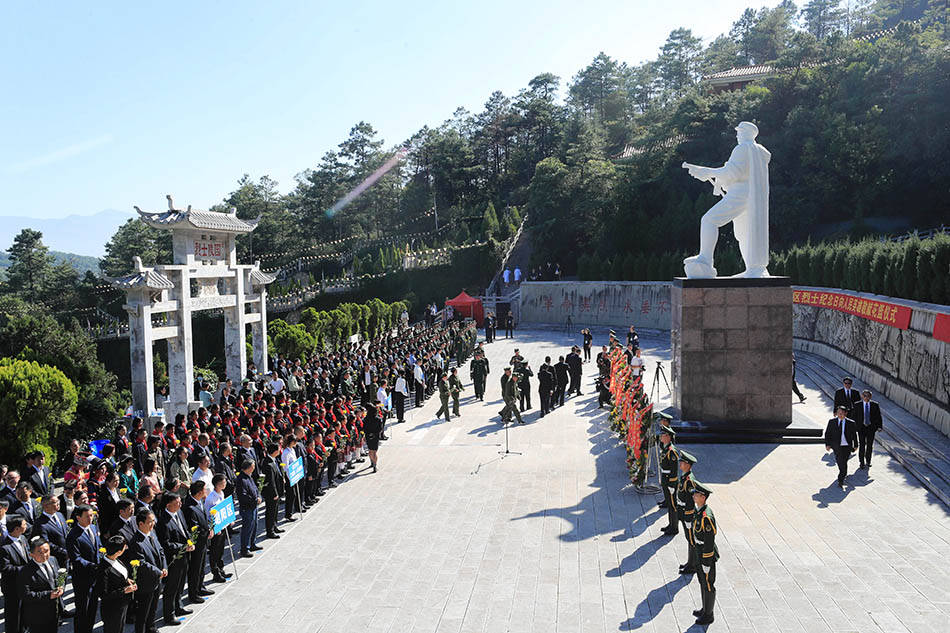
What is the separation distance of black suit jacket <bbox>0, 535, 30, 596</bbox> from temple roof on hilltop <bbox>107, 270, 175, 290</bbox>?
1161 centimetres

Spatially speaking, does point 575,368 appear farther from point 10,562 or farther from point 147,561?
point 10,562

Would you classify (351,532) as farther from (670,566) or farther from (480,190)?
(480,190)

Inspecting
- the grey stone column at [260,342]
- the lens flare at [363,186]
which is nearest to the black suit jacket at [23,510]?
the grey stone column at [260,342]

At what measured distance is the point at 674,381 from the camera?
1298cm

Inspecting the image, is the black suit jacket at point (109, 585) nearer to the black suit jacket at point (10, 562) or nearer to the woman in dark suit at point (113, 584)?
the woman in dark suit at point (113, 584)

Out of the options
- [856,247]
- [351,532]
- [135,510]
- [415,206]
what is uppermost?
[415,206]

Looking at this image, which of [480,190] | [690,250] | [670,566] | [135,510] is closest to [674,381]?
[670,566]

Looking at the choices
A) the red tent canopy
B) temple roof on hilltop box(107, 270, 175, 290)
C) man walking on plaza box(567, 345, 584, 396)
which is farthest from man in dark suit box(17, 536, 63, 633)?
the red tent canopy

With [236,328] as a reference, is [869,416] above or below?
below

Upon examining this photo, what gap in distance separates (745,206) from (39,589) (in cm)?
1161

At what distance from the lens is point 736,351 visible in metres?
12.1

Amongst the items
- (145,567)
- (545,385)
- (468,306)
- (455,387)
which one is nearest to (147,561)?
(145,567)

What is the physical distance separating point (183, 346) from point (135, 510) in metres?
12.9

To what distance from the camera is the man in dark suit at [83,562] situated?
6.11 metres
